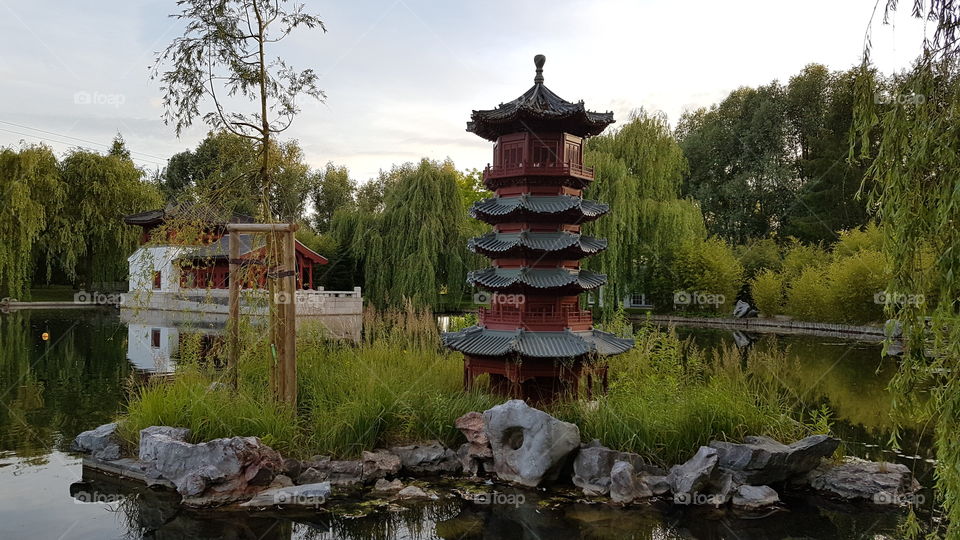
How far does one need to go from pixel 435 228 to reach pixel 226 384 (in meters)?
16.1

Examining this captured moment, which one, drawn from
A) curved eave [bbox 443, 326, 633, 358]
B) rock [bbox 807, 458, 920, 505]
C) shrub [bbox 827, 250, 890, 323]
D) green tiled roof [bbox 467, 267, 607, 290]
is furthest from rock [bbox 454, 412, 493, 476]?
shrub [bbox 827, 250, 890, 323]

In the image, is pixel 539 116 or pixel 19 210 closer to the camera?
pixel 539 116

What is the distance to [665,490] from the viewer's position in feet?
22.6

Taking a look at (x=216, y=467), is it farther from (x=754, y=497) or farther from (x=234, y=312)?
(x=754, y=497)

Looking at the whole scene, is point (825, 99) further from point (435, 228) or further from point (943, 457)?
point (943, 457)

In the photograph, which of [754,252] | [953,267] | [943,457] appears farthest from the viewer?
[754,252]

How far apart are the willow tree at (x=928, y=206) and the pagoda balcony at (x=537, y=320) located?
526cm

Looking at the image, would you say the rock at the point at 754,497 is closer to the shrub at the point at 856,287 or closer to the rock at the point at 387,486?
the rock at the point at 387,486

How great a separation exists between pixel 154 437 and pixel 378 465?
7.54 ft

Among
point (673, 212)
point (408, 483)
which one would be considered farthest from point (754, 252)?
point (408, 483)

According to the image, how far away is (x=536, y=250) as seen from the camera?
30.5 feet

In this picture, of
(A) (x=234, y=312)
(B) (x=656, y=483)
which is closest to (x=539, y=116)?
(A) (x=234, y=312)

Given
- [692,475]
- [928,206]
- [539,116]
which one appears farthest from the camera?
[539,116]

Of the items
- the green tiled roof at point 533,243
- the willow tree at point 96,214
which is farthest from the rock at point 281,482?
the willow tree at point 96,214
